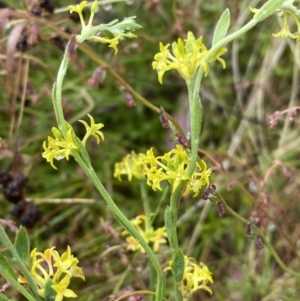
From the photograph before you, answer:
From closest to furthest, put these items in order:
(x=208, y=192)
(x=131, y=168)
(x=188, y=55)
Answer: (x=188, y=55), (x=208, y=192), (x=131, y=168)

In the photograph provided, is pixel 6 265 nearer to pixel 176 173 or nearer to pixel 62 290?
pixel 62 290

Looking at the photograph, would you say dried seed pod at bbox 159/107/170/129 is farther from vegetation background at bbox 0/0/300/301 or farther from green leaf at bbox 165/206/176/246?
vegetation background at bbox 0/0/300/301

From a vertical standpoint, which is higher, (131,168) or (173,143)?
(131,168)

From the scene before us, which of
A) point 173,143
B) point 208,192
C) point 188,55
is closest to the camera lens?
point 188,55

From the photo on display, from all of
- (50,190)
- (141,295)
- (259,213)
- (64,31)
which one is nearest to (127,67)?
(50,190)

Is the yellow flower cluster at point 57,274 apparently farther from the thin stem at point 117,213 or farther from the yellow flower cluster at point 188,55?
the yellow flower cluster at point 188,55

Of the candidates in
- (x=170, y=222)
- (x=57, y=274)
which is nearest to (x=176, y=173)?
(x=170, y=222)

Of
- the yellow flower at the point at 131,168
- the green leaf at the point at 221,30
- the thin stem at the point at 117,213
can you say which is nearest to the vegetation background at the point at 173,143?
the yellow flower at the point at 131,168
